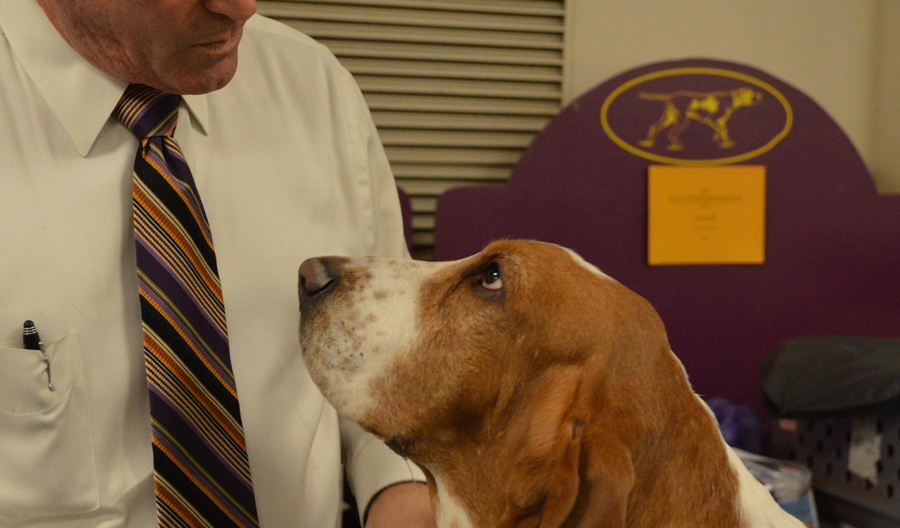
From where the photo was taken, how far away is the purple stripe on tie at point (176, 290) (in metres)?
0.88

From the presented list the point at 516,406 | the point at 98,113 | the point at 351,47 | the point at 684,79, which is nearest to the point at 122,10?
the point at 98,113

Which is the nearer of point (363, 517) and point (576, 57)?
point (363, 517)

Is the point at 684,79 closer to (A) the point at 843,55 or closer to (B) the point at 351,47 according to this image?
(A) the point at 843,55

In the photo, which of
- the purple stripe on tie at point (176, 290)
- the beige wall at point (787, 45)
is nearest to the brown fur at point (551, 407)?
the purple stripe on tie at point (176, 290)

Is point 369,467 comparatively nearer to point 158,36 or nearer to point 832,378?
point 158,36

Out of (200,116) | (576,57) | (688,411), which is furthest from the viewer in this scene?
(576,57)

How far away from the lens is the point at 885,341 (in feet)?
4.88

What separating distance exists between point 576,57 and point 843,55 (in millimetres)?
766

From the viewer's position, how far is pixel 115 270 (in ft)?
3.05

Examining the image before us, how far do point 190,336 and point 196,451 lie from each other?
0.14 meters

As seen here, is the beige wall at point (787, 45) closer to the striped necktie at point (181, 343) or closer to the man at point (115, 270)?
the man at point (115, 270)

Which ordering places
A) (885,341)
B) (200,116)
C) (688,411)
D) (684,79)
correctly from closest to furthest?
(688,411)
(200,116)
(885,341)
(684,79)

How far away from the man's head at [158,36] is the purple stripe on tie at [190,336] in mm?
257

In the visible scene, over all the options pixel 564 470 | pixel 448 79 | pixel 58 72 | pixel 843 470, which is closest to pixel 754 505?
pixel 564 470
